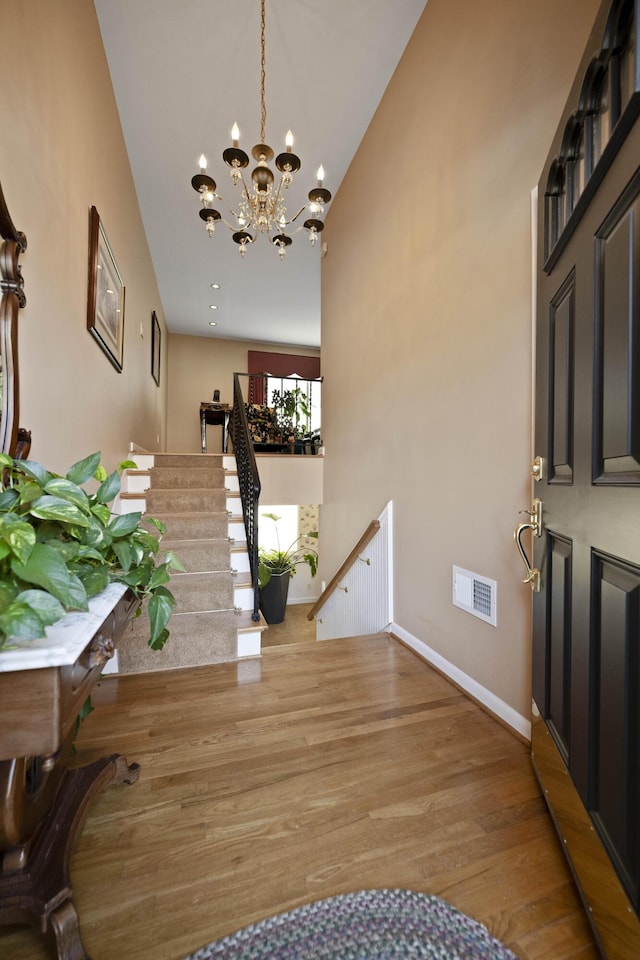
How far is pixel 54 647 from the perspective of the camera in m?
0.69

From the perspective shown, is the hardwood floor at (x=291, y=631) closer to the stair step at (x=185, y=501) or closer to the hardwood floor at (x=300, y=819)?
the stair step at (x=185, y=501)

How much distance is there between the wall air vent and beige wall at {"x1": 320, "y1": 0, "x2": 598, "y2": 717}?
0.16 ft

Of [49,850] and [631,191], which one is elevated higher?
[631,191]

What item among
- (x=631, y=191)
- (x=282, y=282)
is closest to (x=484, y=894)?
(x=631, y=191)

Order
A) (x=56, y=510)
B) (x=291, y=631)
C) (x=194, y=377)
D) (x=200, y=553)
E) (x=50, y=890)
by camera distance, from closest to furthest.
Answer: (x=56, y=510), (x=50, y=890), (x=200, y=553), (x=291, y=631), (x=194, y=377)

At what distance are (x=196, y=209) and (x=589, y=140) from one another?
15.3 feet

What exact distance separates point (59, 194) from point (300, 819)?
2.66 metres

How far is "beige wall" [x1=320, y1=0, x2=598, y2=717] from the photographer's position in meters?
1.78

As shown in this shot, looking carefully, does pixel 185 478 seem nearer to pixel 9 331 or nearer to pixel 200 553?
pixel 200 553

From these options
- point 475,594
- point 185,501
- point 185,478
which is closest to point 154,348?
point 185,478

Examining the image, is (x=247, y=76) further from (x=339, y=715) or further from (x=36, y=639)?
(x=339, y=715)

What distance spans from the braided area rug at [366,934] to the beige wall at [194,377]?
820 centimetres

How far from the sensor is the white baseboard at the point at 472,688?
68.5 inches

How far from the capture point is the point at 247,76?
3053mm
